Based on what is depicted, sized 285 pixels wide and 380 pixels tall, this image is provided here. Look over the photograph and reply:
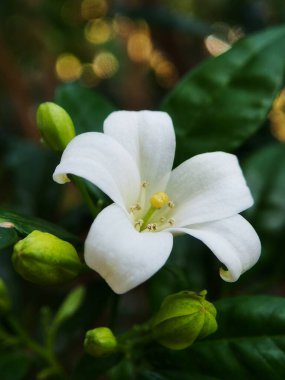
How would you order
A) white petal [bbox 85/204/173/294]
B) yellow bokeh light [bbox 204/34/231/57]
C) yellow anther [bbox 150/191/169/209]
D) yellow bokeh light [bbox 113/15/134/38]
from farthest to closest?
yellow bokeh light [bbox 113/15/134/38]
yellow bokeh light [bbox 204/34/231/57]
yellow anther [bbox 150/191/169/209]
white petal [bbox 85/204/173/294]

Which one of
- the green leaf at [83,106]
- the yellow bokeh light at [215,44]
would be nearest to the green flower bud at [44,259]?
the green leaf at [83,106]

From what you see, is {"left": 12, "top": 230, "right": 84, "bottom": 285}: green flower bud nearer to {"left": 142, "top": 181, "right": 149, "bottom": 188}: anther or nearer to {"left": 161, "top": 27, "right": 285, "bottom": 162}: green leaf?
{"left": 142, "top": 181, "right": 149, "bottom": 188}: anther

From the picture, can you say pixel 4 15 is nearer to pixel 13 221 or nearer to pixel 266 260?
pixel 266 260

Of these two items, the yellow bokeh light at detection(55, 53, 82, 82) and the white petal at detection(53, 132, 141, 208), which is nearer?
the white petal at detection(53, 132, 141, 208)

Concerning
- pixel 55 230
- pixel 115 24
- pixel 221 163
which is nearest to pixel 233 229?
pixel 221 163

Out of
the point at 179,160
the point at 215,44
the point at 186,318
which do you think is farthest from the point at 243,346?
the point at 215,44

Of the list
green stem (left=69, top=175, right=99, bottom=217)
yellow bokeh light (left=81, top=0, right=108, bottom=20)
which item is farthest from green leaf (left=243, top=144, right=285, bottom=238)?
yellow bokeh light (left=81, top=0, right=108, bottom=20)
